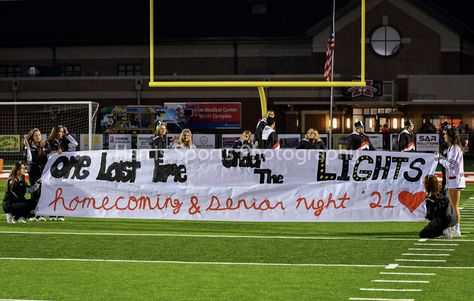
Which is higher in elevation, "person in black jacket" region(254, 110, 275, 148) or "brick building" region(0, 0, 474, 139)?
"brick building" region(0, 0, 474, 139)

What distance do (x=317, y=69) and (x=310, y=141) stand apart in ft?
104

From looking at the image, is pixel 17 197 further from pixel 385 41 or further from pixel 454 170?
pixel 385 41

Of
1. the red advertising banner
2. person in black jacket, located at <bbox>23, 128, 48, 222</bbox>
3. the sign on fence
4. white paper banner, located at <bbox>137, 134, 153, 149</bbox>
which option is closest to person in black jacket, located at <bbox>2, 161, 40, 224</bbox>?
person in black jacket, located at <bbox>23, 128, 48, 222</bbox>

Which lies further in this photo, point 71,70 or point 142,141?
point 71,70

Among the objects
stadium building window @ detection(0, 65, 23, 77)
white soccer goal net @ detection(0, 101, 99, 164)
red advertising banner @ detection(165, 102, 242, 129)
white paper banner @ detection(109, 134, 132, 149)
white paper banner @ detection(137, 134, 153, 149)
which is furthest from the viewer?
stadium building window @ detection(0, 65, 23, 77)

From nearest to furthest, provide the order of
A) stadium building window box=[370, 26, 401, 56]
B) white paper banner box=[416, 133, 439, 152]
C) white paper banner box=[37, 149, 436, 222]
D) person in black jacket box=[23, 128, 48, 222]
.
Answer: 1. white paper banner box=[37, 149, 436, 222]
2. person in black jacket box=[23, 128, 48, 222]
3. white paper banner box=[416, 133, 439, 152]
4. stadium building window box=[370, 26, 401, 56]

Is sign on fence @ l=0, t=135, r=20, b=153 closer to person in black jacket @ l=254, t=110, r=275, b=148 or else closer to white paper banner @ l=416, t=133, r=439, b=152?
white paper banner @ l=416, t=133, r=439, b=152

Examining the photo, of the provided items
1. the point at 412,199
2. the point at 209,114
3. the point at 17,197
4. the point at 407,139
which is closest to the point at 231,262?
the point at 412,199

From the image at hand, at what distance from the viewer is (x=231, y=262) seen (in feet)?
41.7

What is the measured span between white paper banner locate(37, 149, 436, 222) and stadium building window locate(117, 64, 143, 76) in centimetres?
3991

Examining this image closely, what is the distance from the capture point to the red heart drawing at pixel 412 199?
16.6 m

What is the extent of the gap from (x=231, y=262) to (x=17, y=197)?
18.7ft

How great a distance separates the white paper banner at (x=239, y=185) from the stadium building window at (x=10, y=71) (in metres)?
41.3

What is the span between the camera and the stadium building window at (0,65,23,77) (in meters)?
58.3
